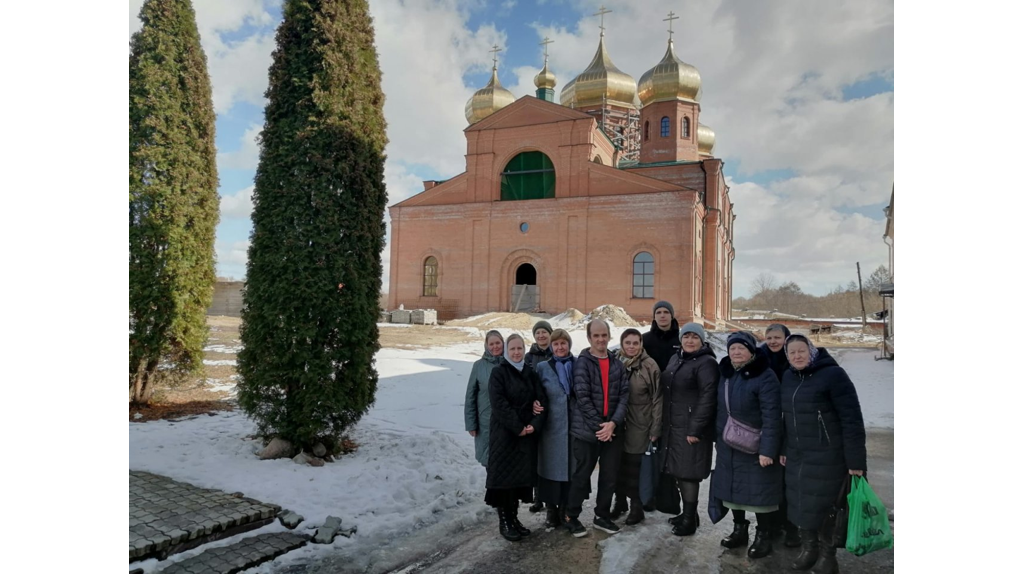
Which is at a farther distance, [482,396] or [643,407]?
[482,396]

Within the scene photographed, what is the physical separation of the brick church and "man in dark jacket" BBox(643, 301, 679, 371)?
14795 millimetres

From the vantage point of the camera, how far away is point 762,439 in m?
3.28

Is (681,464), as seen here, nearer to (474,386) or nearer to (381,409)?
(474,386)

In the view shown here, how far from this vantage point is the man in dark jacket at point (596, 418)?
12.3 ft

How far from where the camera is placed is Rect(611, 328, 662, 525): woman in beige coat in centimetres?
383

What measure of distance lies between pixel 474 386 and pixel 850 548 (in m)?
2.44

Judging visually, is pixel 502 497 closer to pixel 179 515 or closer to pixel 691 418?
pixel 691 418

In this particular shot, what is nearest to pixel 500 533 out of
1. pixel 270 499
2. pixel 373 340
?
pixel 270 499

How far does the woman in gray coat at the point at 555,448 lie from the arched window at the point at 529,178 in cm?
1730

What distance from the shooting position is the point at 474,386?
13.6 ft

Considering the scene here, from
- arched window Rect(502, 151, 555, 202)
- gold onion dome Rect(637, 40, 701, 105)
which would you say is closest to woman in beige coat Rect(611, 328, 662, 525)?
arched window Rect(502, 151, 555, 202)

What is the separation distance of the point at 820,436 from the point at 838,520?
0.45 meters

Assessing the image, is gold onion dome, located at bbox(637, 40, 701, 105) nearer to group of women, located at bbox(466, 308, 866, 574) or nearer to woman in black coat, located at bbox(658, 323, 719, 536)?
group of women, located at bbox(466, 308, 866, 574)

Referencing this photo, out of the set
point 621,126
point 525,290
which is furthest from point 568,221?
point 621,126
